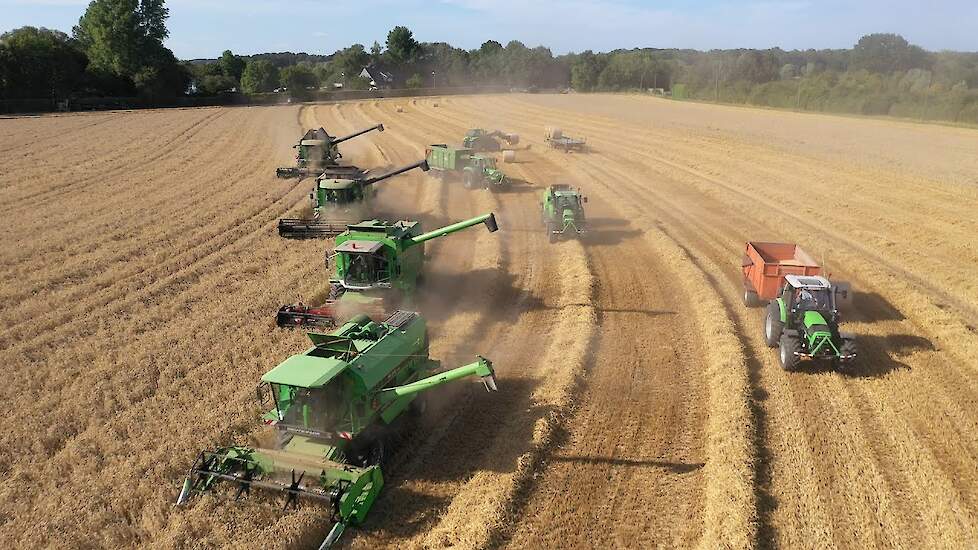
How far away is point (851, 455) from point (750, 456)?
1.86m

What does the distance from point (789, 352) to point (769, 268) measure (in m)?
4.03

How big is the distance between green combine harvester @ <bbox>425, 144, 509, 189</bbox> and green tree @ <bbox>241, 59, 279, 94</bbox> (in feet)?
279

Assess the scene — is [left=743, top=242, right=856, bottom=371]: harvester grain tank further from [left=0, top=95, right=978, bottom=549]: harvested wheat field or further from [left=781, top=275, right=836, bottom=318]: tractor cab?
[left=0, top=95, right=978, bottom=549]: harvested wheat field

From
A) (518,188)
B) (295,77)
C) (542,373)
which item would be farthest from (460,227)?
(295,77)

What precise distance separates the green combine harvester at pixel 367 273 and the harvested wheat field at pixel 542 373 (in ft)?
3.37

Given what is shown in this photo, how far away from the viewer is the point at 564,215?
2530cm

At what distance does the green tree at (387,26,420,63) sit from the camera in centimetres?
15662

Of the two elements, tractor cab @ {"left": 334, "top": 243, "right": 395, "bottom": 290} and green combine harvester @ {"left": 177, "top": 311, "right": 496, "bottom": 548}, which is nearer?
green combine harvester @ {"left": 177, "top": 311, "right": 496, "bottom": 548}

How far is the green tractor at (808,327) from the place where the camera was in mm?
14172

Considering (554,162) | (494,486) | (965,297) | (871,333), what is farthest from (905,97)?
(494,486)

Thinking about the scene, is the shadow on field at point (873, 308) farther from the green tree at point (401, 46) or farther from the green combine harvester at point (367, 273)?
the green tree at point (401, 46)

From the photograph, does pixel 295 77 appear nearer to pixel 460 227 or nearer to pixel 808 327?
pixel 460 227

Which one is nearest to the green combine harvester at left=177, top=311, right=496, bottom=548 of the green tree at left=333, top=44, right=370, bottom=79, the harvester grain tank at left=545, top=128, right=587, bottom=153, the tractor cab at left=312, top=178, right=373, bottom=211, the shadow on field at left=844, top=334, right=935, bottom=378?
the shadow on field at left=844, top=334, right=935, bottom=378

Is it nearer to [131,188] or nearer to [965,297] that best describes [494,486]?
[965,297]
